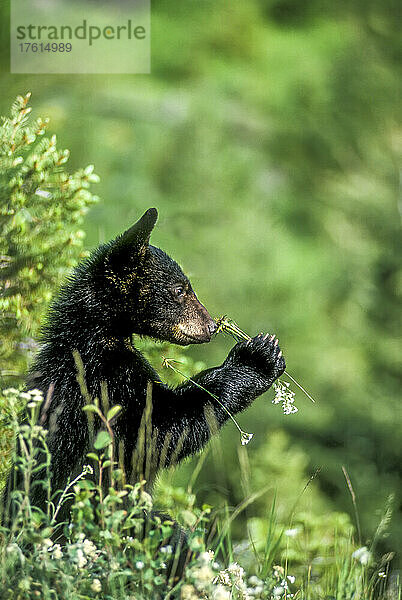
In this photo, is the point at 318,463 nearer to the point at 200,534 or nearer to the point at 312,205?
the point at 312,205

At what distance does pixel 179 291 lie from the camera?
372cm

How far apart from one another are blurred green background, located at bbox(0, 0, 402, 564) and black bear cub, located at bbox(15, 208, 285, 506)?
96.6 inches

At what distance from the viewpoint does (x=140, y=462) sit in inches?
128

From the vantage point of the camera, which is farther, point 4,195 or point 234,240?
point 234,240

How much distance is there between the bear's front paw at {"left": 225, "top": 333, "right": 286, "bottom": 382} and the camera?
3.71m

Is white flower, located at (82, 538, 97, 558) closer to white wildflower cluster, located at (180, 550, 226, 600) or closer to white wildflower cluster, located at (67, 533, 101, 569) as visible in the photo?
white wildflower cluster, located at (67, 533, 101, 569)

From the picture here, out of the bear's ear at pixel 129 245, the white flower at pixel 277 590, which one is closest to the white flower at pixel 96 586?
the white flower at pixel 277 590

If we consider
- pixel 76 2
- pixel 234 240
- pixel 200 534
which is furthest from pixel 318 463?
pixel 76 2

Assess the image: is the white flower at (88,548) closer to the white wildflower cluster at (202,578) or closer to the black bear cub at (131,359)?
the white wildflower cluster at (202,578)

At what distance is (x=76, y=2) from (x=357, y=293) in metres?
3.79

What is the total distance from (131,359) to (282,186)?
457 centimetres

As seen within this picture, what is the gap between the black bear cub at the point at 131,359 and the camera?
11.0 feet

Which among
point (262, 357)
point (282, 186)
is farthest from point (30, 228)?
point (282, 186)

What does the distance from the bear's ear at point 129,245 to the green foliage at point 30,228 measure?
0.79 m
